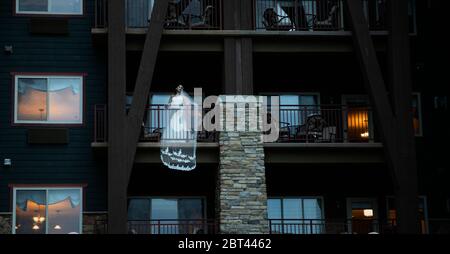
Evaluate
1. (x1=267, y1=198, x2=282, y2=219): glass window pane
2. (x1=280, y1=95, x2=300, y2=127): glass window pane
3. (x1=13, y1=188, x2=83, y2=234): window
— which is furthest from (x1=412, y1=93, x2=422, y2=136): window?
(x1=13, y1=188, x2=83, y2=234): window

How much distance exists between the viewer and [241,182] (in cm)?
2452

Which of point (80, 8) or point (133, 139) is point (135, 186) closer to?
point (133, 139)

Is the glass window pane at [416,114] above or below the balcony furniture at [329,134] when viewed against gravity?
above

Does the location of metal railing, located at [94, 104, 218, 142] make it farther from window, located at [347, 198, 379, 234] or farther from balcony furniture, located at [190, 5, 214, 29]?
window, located at [347, 198, 379, 234]

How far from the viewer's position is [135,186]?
26.3m

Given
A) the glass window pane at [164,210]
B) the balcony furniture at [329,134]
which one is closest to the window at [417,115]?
the balcony furniture at [329,134]

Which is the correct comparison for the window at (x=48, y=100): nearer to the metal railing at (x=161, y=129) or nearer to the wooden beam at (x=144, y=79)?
the metal railing at (x=161, y=129)

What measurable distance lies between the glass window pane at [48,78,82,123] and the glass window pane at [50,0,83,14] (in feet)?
6.83

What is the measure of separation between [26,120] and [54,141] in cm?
102

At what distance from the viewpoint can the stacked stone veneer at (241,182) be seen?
24.2m

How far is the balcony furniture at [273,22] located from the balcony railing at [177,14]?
1358mm

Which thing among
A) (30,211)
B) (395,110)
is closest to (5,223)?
(30,211)

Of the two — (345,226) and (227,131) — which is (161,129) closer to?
(227,131)

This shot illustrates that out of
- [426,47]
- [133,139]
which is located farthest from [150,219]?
[426,47]
